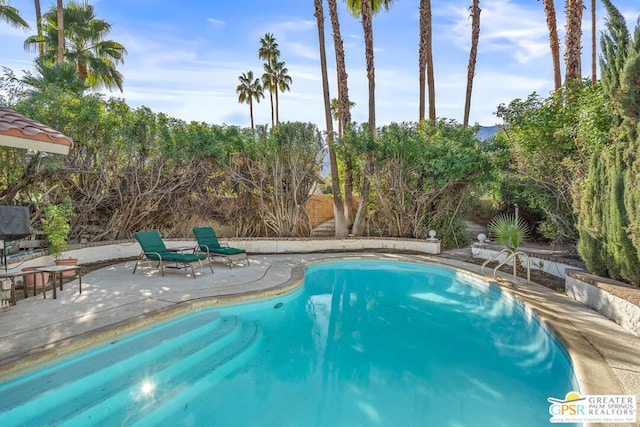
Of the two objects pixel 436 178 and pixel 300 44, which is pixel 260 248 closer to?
pixel 436 178

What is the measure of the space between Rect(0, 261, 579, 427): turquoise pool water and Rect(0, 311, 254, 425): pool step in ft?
0.04

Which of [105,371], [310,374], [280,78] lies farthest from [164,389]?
[280,78]

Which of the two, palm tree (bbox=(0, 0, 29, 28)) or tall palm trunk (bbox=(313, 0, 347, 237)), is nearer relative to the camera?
tall palm trunk (bbox=(313, 0, 347, 237))

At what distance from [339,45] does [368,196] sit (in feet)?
20.6

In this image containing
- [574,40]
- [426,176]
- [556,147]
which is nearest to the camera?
[556,147]

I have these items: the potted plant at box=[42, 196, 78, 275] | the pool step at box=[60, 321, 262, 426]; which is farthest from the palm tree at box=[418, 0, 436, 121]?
the pool step at box=[60, 321, 262, 426]

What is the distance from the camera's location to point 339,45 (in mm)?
14148

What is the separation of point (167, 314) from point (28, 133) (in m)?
2.85

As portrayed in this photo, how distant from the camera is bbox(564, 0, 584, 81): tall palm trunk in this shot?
10922 millimetres

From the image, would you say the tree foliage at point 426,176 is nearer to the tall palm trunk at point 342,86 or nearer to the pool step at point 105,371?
Answer: the tall palm trunk at point 342,86

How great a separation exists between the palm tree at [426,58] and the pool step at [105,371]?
15153 millimetres

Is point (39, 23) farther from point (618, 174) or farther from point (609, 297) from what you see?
point (609, 297)

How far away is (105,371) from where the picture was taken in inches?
148

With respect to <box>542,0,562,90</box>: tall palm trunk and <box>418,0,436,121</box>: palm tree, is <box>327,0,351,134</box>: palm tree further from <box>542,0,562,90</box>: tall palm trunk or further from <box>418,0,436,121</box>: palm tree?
<box>542,0,562,90</box>: tall palm trunk
